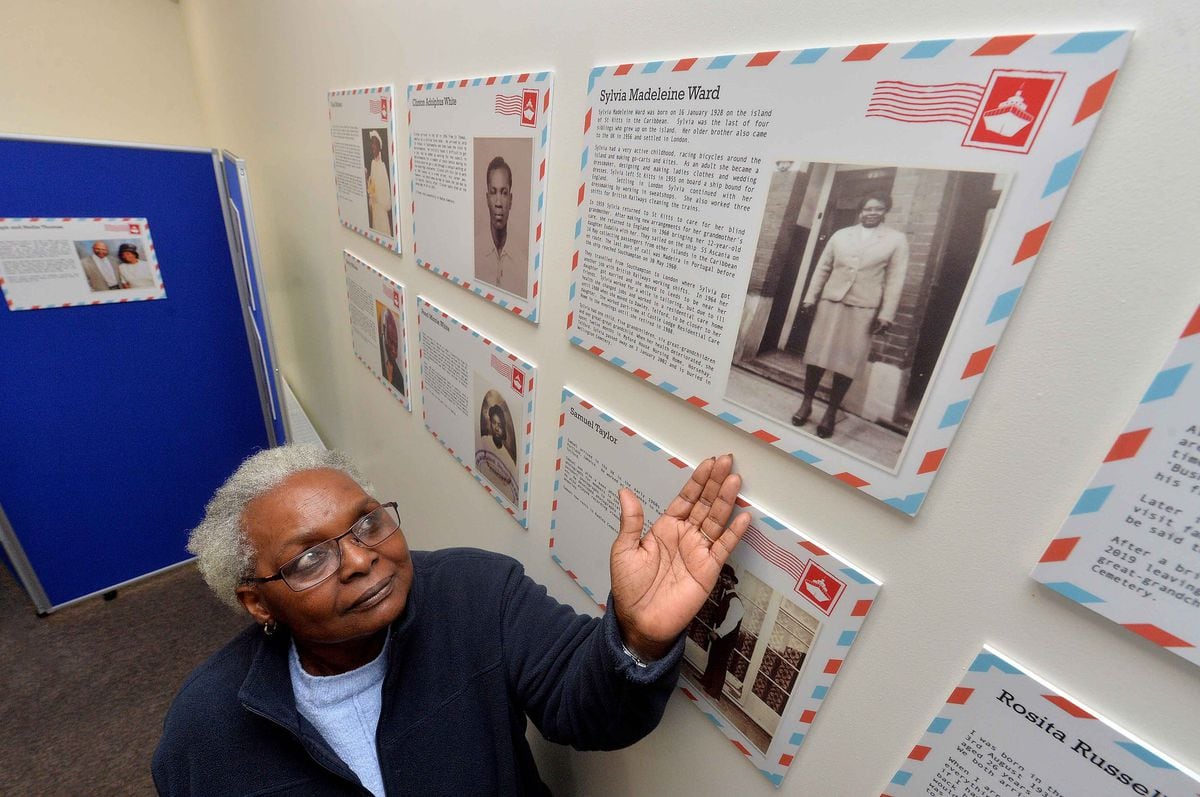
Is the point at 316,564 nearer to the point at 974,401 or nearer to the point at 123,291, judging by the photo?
the point at 974,401

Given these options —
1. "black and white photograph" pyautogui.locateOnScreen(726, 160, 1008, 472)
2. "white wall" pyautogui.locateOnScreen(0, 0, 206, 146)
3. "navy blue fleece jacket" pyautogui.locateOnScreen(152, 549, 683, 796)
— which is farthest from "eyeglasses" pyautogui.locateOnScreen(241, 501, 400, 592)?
"white wall" pyautogui.locateOnScreen(0, 0, 206, 146)

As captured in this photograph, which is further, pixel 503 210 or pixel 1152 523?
pixel 503 210

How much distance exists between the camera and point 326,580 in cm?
78

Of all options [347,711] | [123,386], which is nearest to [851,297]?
[347,711]

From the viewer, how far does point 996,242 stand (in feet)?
1.30

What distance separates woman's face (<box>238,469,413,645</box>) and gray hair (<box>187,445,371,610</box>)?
20 millimetres

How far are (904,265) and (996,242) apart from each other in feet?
0.22

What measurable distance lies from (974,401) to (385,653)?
998 mm

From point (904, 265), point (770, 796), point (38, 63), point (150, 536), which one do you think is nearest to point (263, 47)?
point (150, 536)

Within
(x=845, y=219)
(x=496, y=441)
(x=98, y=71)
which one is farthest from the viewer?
(x=98, y=71)

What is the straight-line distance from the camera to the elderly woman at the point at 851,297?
45 cm

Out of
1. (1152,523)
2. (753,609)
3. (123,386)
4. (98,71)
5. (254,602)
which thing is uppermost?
(98,71)

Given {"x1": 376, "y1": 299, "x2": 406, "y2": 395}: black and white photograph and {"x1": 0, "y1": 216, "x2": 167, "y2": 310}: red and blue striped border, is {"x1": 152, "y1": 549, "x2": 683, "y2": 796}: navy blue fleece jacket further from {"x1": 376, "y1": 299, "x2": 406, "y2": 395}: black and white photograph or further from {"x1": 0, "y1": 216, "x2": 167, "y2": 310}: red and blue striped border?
{"x1": 0, "y1": 216, "x2": 167, "y2": 310}: red and blue striped border

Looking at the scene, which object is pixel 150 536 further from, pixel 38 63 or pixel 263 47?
pixel 38 63
